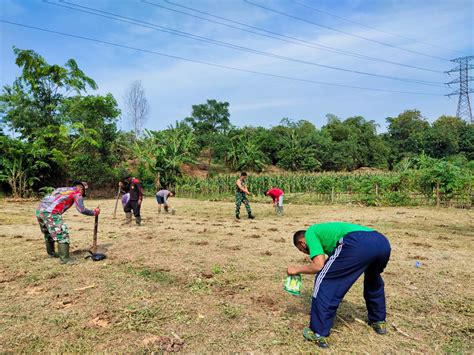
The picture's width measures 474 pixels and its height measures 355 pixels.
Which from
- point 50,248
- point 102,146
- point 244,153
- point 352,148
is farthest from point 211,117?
point 50,248

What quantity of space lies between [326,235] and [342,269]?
37 centimetres

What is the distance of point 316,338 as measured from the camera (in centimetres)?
345

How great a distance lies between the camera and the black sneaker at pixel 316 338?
3.41 m

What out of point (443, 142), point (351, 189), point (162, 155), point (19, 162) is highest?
point (443, 142)

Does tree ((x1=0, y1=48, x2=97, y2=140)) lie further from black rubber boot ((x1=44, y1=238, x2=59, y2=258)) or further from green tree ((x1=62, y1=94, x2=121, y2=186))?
black rubber boot ((x1=44, y1=238, x2=59, y2=258))

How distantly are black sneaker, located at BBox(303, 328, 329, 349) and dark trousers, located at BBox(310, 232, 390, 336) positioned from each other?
53 millimetres

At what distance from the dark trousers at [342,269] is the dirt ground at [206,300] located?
1.01 ft

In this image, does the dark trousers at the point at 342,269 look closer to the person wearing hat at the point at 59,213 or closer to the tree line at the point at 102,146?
the person wearing hat at the point at 59,213

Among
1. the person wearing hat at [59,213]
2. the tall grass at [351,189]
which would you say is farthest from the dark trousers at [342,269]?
the tall grass at [351,189]

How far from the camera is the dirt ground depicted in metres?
3.56

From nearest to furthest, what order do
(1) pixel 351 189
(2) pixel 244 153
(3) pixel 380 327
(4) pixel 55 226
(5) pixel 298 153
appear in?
(3) pixel 380 327, (4) pixel 55 226, (1) pixel 351 189, (2) pixel 244 153, (5) pixel 298 153

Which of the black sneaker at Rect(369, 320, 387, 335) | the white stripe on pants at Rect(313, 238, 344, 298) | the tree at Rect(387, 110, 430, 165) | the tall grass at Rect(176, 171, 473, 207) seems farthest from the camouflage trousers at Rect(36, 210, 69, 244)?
the tree at Rect(387, 110, 430, 165)

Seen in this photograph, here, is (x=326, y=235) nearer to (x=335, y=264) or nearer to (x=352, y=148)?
(x=335, y=264)

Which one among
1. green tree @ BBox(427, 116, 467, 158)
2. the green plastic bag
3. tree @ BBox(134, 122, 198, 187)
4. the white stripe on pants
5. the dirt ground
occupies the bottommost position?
the dirt ground
